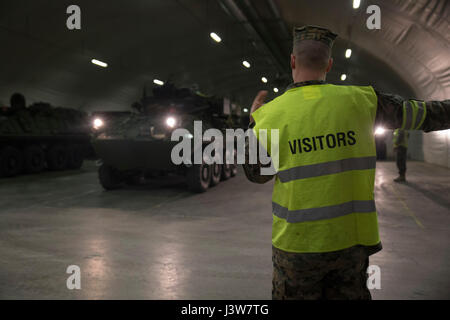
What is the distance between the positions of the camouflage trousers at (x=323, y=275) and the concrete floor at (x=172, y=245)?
6.30ft

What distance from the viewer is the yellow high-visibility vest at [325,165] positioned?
1.68 meters

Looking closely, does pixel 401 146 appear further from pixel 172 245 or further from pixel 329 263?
pixel 329 263

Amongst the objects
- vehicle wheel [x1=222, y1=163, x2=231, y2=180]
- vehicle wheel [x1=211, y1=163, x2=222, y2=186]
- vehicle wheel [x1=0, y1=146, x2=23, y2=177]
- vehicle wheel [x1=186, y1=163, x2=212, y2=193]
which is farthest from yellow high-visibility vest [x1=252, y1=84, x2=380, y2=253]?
vehicle wheel [x1=0, y1=146, x2=23, y2=177]

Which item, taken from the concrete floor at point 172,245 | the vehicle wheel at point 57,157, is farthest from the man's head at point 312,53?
the vehicle wheel at point 57,157

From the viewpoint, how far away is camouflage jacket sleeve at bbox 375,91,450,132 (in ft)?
5.89

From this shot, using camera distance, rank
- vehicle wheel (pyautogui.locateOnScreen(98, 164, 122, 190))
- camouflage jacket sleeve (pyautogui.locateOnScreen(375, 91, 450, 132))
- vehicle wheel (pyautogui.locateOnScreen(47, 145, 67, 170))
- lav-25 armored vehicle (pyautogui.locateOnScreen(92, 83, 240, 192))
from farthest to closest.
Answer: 1. vehicle wheel (pyautogui.locateOnScreen(47, 145, 67, 170))
2. vehicle wheel (pyautogui.locateOnScreen(98, 164, 122, 190))
3. lav-25 armored vehicle (pyautogui.locateOnScreen(92, 83, 240, 192))
4. camouflage jacket sleeve (pyautogui.locateOnScreen(375, 91, 450, 132))

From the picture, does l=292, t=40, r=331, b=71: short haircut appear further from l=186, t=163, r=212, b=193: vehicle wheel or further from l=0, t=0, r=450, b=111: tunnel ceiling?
l=0, t=0, r=450, b=111: tunnel ceiling

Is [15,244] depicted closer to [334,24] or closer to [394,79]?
[334,24]

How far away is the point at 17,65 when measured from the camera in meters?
16.3

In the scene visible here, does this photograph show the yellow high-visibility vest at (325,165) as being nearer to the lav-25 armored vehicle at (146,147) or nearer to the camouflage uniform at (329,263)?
the camouflage uniform at (329,263)

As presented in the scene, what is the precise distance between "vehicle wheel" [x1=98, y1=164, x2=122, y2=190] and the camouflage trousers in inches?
350

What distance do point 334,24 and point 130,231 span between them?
10.6 metres

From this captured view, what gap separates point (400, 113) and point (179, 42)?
61.7 ft
